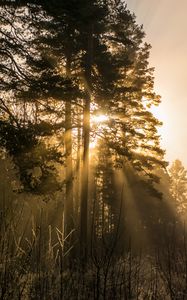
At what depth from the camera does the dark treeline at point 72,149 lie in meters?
4.64

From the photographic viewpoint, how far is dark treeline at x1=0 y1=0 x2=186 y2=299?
4.64m

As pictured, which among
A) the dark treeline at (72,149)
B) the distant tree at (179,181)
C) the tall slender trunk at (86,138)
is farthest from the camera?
the distant tree at (179,181)

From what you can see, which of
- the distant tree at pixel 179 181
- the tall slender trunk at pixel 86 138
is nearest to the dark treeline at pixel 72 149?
the tall slender trunk at pixel 86 138

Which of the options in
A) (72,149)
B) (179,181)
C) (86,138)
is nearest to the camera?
(86,138)

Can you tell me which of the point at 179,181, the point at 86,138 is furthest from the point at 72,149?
the point at 179,181

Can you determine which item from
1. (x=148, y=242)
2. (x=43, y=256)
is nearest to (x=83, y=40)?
(x=43, y=256)

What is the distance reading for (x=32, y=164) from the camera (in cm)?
985

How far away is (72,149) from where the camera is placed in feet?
77.6

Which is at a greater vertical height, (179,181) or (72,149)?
(72,149)

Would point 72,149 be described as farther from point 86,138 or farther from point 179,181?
point 179,181

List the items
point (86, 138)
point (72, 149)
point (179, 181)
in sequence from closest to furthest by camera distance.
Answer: point (86, 138) → point (72, 149) → point (179, 181)

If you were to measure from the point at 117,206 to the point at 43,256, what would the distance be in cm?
3153

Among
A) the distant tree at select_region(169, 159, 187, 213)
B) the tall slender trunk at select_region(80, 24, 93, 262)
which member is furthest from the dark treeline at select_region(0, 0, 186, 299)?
the distant tree at select_region(169, 159, 187, 213)

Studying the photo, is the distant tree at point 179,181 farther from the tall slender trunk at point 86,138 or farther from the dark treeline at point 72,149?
the tall slender trunk at point 86,138
